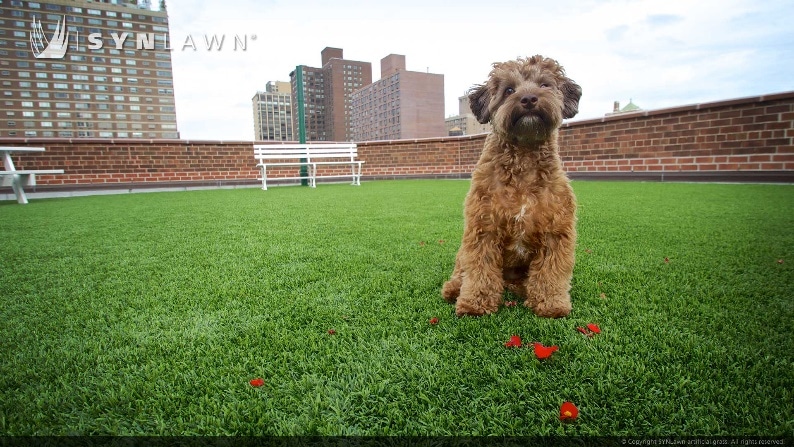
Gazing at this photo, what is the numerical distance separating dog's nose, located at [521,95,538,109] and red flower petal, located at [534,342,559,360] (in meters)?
1.17

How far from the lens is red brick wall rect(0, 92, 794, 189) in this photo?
24.4ft

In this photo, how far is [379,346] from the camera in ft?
5.01

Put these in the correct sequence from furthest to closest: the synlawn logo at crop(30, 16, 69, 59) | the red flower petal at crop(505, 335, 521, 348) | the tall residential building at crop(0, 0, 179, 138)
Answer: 1. the tall residential building at crop(0, 0, 179, 138)
2. the synlawn logo at crop(30, 16, 69, 59)
3. the red flower petal at crop(505, 335, 521, 348)

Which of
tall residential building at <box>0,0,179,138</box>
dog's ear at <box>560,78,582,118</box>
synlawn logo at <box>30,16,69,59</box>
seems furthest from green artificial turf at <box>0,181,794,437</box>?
tall residential building at <box>0,0,179,138</box>

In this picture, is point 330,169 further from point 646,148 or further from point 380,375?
point 380,375

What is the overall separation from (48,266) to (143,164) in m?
10.4

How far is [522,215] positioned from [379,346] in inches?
36.8

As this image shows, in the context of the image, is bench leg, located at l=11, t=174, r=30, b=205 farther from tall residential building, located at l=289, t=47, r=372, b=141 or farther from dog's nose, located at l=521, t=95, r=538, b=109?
tall residential building, located at l=289, t=47, r=372, b=141

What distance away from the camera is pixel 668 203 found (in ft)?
18.1

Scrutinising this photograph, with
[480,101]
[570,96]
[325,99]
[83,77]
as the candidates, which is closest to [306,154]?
Answer: [480,101]

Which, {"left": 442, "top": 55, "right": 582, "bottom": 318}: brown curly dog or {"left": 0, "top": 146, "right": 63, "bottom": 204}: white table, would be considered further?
{"left": 0, "top": 146, "right": 63, "bottom": 204}: white table

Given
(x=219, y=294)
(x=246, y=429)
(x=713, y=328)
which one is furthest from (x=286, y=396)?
(x=713, y=328)

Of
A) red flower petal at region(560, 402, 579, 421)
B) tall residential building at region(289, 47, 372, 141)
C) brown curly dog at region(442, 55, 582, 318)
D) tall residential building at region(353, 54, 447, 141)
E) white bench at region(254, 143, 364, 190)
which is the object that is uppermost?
tall residential building at region(353, 54, 447, 141)

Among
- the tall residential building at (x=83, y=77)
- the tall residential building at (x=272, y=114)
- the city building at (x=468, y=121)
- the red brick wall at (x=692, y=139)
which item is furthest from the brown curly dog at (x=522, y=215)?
the tall residential building at (x=83, y=77)
